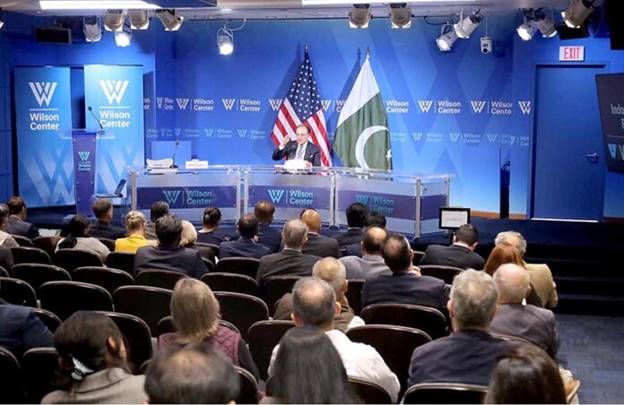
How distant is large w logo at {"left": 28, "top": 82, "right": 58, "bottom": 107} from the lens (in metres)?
12.3

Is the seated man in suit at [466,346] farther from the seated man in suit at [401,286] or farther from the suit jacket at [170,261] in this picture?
the suit jacket at [170,261]

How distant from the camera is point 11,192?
483 inches

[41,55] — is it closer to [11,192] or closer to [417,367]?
[11,192]

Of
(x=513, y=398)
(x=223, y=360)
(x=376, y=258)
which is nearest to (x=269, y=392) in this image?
(x=223, y=360)

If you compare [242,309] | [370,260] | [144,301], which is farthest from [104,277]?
[370,260]

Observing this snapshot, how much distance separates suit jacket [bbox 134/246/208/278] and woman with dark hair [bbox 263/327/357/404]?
3230mm

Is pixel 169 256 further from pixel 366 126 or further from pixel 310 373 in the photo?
pixel 366 126

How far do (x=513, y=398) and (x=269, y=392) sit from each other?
105cm

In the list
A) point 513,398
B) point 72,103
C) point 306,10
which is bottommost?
point 513,398

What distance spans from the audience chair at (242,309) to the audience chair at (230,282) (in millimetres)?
492

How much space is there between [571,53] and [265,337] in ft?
28.3

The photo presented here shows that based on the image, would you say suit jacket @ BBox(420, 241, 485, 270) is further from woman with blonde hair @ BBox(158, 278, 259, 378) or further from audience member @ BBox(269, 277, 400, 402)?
woman with blonde hair @ BBox(158, 278, 259, 378)

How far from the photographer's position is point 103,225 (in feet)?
25.0

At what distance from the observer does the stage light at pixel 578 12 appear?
855 centimetres
